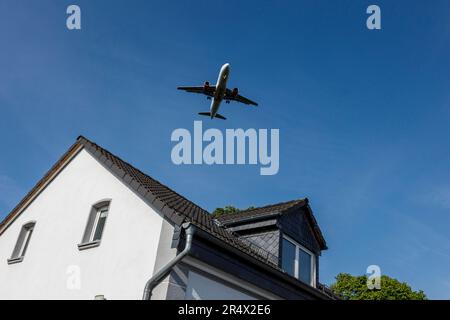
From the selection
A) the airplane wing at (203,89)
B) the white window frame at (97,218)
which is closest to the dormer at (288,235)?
the white window frame at (97,218)

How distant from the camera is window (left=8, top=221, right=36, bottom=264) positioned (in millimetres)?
11997

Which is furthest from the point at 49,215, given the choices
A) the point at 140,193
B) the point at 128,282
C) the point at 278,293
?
the point at 278,293

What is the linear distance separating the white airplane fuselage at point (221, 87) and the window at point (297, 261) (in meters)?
9.08

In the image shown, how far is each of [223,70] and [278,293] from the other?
11.5m

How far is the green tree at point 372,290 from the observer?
124 feet

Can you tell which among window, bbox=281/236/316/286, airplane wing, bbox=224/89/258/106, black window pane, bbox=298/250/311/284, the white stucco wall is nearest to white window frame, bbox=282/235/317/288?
window, bbox=281/236/316/286

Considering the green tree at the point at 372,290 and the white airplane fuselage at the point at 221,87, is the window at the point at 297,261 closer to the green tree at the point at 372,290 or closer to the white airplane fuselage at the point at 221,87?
the white airplane fuselage at the point at 221,87

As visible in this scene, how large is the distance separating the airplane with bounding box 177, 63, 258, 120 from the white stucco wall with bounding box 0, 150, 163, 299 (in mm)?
8394

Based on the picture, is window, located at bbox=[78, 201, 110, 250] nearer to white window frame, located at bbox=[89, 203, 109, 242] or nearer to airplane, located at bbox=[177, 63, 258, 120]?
white window frame, located at bbox=[89, 203, 109, 242]

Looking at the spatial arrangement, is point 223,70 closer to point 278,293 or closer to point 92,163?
point 92,163

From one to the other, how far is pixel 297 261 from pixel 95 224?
21.3 feet

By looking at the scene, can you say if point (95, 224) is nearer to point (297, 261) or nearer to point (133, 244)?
point (133, 244)
